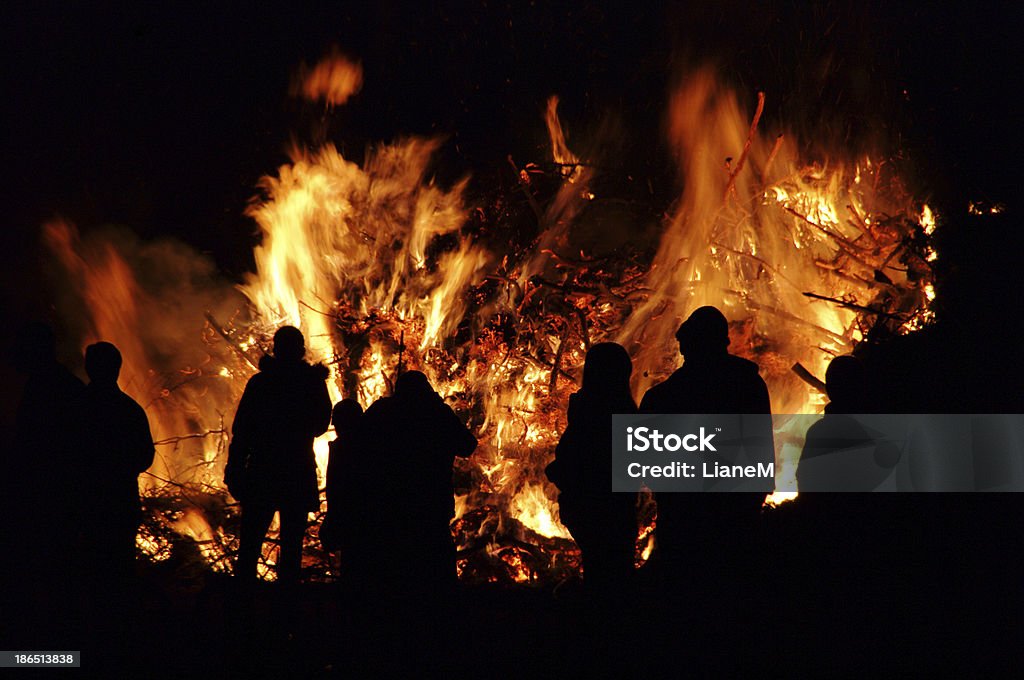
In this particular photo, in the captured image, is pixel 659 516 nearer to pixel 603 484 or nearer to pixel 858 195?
pixel 603 484

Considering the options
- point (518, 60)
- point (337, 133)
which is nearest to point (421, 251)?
point (337, 133)

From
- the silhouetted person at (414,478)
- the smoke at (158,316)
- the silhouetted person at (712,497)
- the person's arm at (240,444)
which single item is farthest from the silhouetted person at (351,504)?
the smoke at (158,316)

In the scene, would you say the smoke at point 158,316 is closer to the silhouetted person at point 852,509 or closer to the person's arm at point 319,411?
the person's arm at point 319,411

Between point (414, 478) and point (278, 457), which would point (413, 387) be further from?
point (278, 457)

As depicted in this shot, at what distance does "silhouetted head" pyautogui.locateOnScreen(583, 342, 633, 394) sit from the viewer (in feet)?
14.1

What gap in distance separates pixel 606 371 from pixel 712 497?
0.87 m

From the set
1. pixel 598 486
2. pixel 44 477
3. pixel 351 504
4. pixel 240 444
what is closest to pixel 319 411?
pixel 240 444

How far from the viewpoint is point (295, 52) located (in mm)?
8609

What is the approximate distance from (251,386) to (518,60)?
5.29m

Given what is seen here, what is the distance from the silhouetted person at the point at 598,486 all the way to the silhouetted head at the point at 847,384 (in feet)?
3.70

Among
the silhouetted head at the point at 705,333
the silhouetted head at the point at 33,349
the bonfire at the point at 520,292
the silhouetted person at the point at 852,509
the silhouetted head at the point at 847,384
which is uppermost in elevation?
the bonfire at the point at 520,292

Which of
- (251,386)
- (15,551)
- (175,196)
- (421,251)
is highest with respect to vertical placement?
(175,196)

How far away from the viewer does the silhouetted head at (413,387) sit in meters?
4.65

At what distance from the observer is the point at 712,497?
4.01 m
